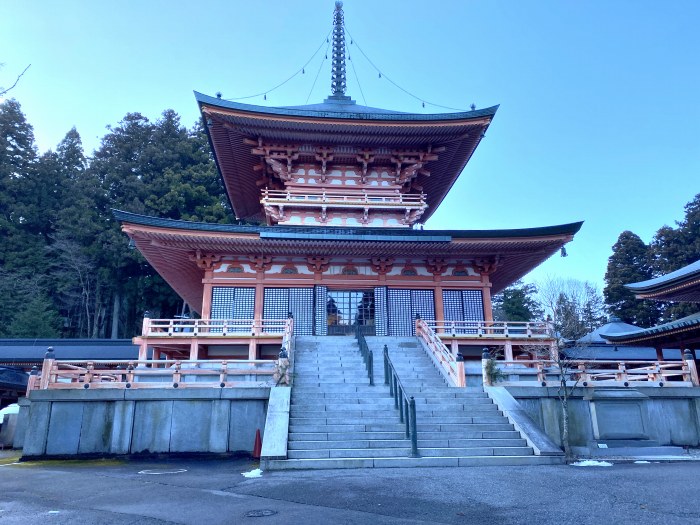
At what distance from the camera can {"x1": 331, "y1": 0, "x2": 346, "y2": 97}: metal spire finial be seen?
3088 centimetres

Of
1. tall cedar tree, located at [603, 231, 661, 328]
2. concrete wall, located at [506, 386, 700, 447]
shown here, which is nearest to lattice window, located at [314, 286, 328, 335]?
concrete wall, located at [506, 386, 700, 447]

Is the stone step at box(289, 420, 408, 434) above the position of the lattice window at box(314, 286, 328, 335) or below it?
below

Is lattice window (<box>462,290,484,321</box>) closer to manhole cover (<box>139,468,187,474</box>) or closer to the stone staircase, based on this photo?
the stone staircase

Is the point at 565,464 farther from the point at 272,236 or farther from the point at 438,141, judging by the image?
the point at 438,141

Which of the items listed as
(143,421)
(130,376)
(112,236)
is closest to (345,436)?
(143,421)

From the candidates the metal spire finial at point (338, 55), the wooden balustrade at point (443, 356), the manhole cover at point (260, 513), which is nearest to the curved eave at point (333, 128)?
the metal spire finial at point (338, 55)

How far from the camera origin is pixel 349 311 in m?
20.6

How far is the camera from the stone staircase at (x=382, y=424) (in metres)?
9.66

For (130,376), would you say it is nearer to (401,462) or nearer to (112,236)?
(401,462)

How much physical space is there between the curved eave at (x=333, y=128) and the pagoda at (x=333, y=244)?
0.05 m

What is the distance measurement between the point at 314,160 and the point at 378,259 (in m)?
6.31

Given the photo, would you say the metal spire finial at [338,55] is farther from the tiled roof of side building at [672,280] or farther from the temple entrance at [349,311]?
the tiled roof of side building at [672,280]

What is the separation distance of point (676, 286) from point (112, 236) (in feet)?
129

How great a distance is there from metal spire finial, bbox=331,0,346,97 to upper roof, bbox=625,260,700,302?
2009cm
